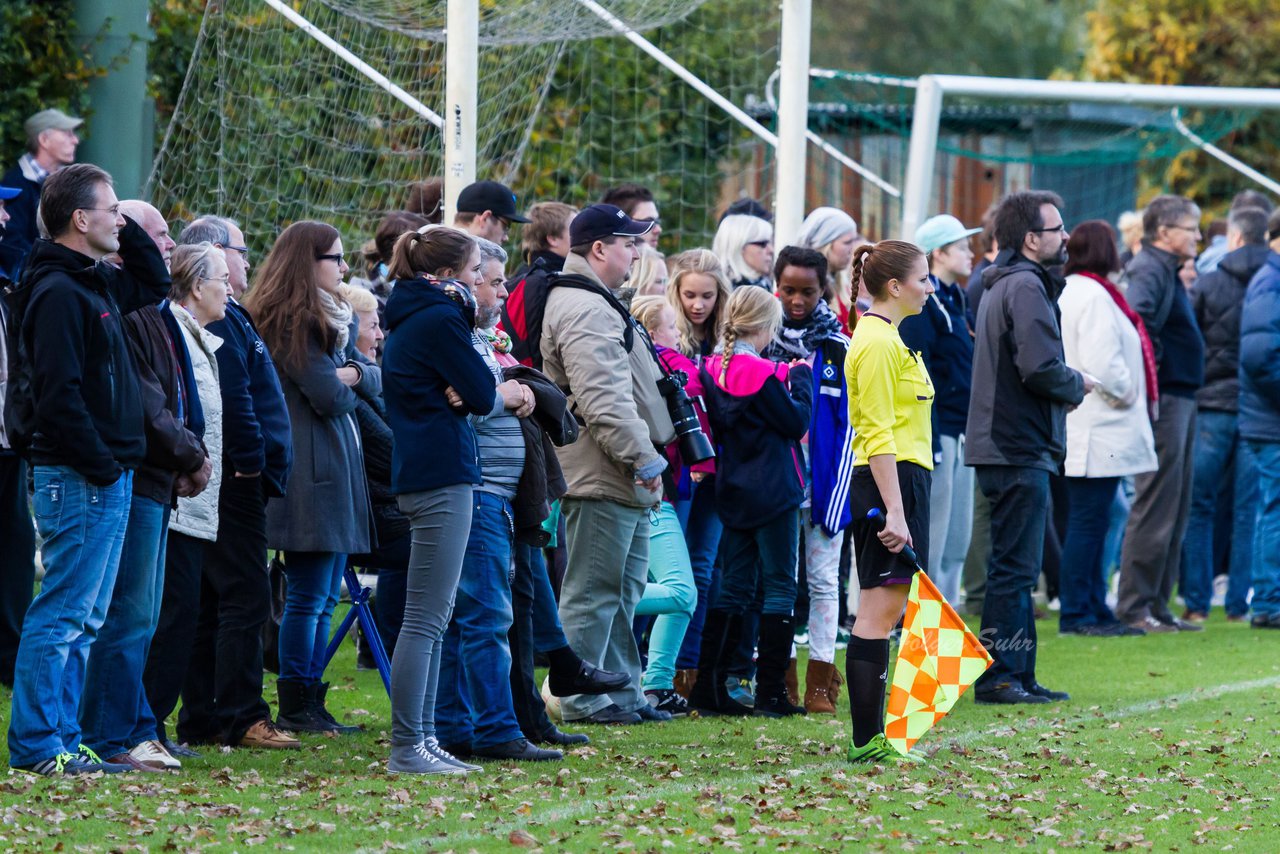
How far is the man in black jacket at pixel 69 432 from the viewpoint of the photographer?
6195 mm

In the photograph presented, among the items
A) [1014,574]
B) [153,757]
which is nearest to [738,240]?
[1014,574]

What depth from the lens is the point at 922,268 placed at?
23.2ft

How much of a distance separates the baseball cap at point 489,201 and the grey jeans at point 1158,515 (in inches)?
203

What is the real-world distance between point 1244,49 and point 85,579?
20.6 metres

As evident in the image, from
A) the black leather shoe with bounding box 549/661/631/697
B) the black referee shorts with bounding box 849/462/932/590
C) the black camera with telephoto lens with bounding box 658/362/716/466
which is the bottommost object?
the black leather shoe with bounding box 549/661/631/697

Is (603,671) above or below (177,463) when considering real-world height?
below

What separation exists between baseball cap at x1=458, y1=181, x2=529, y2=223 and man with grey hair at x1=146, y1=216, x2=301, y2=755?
131 cm

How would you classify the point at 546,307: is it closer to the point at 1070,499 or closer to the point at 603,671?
the point at 603,671

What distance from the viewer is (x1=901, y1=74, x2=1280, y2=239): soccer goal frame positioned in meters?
12.6

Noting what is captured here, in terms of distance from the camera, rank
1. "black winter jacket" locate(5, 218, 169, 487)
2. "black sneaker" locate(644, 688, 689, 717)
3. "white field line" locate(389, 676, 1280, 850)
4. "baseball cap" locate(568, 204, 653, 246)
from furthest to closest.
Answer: "black sneaker" locate(644, 688, 689, 717)
"baseball cap" locate(568, 204, 653, 246)
"black winter jacket" locate(5, 218, 169, 487)
"white field line" locate(389, 676, 1280, 850)

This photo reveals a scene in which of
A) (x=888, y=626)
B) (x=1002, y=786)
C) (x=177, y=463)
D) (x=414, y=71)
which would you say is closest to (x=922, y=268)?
(x=888, y=626)

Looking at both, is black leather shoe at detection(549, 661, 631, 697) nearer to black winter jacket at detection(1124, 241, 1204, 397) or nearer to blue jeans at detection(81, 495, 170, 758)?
blue jeans at detection(81, 495, 170, 758)

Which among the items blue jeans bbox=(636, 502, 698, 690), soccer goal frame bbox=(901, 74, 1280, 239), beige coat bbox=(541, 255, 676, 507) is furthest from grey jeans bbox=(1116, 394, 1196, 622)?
beige coat bbox=(541, 255, 676, 507)

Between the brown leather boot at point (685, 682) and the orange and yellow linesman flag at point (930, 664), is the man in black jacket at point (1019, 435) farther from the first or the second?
the orange and yellow linesman flag at point (930, 664)
